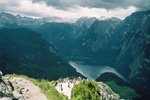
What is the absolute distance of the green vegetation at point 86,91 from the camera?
64312 millimetres

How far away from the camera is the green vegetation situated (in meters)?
64.3

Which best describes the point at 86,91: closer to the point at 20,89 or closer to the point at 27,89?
the point at 27,89

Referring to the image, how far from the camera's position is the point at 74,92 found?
65.4 metres

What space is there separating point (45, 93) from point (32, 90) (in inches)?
124

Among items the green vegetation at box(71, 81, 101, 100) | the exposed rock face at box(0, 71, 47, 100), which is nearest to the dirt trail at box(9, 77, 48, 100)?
the exposed rock face at box(0, 71, 47, 100)

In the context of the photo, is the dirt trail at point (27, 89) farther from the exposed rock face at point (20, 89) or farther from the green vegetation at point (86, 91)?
the green vegetation at point (86, 91)

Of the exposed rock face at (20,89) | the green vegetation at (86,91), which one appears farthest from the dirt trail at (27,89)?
the green vegetation at (86,91)

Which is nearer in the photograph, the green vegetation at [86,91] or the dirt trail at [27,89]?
the dirt trail at [27,89]

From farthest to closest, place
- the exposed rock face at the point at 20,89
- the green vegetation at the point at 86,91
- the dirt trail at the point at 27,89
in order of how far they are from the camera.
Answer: the green vegetation at the point at 86,91 < the dirt trail at the point at 27,89 < the exposed rock face at the point at 20,89

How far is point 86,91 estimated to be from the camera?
214 feet

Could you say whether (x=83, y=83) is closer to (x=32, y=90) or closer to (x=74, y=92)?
(x=74, y=92)

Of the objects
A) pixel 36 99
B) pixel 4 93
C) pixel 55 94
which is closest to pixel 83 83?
pixel 55 94

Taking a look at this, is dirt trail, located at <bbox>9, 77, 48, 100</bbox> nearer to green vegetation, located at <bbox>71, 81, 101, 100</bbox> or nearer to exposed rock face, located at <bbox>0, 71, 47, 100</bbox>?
exposed rock face, located at <bbox>0, 71, 47, 100</bbox>

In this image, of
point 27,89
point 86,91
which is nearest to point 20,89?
point 27,89
